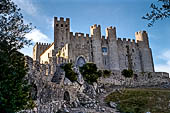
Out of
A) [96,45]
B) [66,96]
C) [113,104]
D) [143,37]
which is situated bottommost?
[113,104]

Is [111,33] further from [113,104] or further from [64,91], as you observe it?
[64,91]

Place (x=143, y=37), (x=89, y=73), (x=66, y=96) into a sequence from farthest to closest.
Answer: (x=143, y=37) → (x=89, y=73) → (x=66, y=96)

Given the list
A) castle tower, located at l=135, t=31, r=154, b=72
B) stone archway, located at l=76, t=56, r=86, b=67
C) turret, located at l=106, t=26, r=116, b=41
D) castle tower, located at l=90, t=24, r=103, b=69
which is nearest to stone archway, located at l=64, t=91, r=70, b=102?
stone archway, located at l=76, t=56, r=86, b=67

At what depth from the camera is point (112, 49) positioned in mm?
51969

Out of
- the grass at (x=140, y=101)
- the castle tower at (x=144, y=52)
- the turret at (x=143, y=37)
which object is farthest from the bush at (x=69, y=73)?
the turret at (x=143, y=37)

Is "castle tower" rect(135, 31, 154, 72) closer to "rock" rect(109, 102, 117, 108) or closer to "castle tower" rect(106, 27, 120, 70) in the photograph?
"castle tower" rect(106, 27, 120, 70)

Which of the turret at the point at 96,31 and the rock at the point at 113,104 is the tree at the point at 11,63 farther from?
the turret at the point at 96,31

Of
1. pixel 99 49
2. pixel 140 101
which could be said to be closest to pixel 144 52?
pixel 99 49

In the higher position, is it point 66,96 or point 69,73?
point 69,73

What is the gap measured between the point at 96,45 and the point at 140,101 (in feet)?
87.8

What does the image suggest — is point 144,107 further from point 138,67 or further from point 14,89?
point 138,67

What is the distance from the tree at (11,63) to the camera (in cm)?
962

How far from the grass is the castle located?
17.5 meters

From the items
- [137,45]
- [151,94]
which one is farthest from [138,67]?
[151,94]
